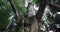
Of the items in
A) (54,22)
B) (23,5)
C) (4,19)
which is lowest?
(54,22)

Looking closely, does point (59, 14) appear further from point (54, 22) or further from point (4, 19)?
point (4, 19)

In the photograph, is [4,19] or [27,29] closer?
[27,29]

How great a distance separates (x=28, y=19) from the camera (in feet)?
9.98

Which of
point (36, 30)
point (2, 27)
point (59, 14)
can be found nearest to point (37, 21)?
point (36, 30)

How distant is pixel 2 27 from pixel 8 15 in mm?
418

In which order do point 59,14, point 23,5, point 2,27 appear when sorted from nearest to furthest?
point 2,27 → point 23,5 → point 59,14

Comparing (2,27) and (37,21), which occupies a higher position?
(37,21)

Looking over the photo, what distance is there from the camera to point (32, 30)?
2.97 metres

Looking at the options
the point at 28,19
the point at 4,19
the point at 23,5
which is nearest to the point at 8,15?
the point at 4,19

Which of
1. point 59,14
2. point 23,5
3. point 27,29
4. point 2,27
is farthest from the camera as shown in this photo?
point 59,14

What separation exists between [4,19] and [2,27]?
242mm

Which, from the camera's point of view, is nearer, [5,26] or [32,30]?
[32,30]

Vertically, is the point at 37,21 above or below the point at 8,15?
above

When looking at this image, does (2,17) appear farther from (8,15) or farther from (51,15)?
(51,15)
